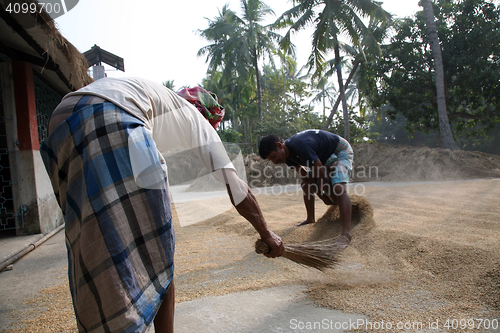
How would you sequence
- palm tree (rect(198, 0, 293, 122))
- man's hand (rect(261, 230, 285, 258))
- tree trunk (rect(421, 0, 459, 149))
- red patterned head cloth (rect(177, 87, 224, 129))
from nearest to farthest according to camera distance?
man's hand (rect(261, 230, 285, 258))
red patterned head cloth (rect(177, 87, 224, 129))
tree trunk (rect(421, 0, 459, 149))
palm tree (rect(198, 0, 293, 122))

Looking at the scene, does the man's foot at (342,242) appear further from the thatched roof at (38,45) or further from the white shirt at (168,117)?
the thatched roof at (38,45)

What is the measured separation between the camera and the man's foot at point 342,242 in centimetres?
235

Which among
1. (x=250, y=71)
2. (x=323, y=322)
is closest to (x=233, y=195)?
(x=323, y=322)

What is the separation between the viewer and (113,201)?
37.3 inches

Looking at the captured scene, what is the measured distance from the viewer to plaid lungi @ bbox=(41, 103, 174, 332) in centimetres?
91

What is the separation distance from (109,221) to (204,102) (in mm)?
747

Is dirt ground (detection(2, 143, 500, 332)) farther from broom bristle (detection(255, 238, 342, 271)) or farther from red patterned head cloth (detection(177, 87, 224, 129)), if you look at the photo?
red patterned head cloth (detection(177, 87, 224, 129))

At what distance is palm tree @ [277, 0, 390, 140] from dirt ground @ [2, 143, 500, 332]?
9.59 metres

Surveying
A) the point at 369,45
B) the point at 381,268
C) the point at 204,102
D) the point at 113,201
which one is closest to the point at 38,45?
the point at 204,102

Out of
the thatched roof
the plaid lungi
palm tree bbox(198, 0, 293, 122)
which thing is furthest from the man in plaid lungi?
palm tree bbox(198, 0, 293, 122)

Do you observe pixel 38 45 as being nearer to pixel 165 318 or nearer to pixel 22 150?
pixel 22 150

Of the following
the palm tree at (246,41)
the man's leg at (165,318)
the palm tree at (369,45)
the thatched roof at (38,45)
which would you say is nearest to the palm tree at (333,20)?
the palm tree at (369,45)

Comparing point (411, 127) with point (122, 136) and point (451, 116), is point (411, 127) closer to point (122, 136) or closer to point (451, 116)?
point (451, 116)

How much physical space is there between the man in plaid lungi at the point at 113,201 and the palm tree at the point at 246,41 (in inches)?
585
